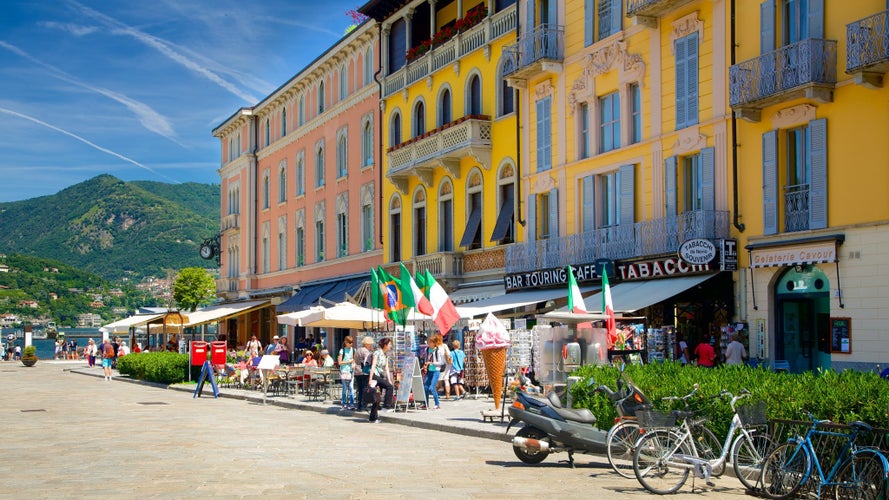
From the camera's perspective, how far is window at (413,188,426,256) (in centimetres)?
3903

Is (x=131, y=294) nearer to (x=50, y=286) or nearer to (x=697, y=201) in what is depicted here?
(x=50, y=286)

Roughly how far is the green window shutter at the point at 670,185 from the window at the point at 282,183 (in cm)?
3147

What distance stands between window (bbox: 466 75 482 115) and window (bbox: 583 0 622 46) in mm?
6190

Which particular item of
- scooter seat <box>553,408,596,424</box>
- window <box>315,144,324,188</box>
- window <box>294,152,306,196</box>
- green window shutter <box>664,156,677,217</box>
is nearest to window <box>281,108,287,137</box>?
window <box>294,152,306,196</box>

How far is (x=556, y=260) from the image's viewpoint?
3036 centimetres

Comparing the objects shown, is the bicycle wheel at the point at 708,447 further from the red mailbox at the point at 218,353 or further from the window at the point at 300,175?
the window at the point at 300,175

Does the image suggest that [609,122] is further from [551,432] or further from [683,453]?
[683,453]

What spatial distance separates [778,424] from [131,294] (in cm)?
17695

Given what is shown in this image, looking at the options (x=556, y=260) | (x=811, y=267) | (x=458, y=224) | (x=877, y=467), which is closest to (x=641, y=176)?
(x=556, y=260)

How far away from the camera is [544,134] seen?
1244 inches

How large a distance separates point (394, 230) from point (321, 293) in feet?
21.0

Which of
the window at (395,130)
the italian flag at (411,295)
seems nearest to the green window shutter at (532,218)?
the italian flag at (411,295)

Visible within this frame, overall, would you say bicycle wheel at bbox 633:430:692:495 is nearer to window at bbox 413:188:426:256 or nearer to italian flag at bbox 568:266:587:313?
italian flag at bbox 568:266:587:313

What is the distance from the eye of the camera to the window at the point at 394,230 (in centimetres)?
4119
